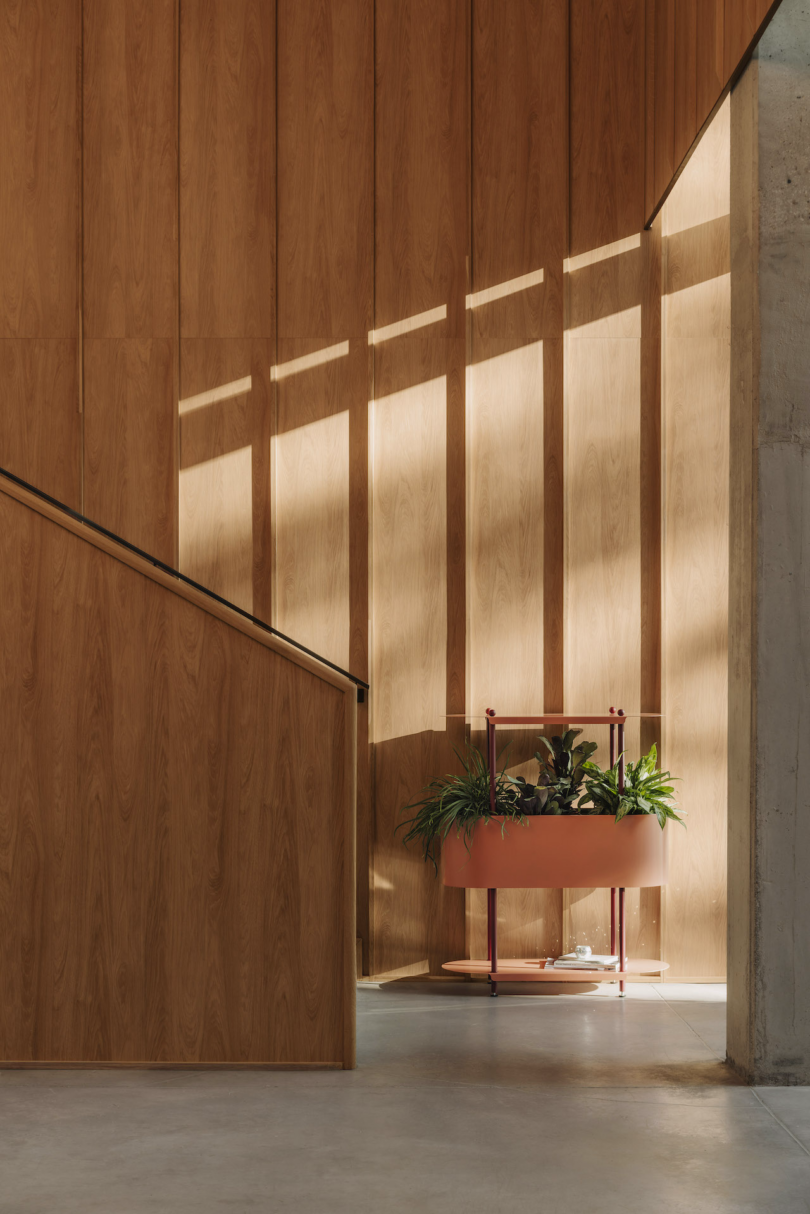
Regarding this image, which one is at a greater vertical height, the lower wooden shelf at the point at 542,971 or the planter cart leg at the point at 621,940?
the planter cart leg at the point at 621,940

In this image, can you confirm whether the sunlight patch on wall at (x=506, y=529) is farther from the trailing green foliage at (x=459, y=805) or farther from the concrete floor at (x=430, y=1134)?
the concrete floor at (x=430, y=1134)

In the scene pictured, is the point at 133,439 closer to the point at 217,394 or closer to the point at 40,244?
the point at 217,394

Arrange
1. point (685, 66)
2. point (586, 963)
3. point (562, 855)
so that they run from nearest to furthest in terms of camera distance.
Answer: point (685, 66) → point (562, 855) → point (586, 963)

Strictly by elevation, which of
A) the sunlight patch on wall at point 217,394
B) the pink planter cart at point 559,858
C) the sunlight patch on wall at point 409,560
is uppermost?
the sunlight patch on wall at point 217,394

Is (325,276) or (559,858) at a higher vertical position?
(325,276)

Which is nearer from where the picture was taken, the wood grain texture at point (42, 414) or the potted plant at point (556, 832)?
the potted plant at point (556, 832)

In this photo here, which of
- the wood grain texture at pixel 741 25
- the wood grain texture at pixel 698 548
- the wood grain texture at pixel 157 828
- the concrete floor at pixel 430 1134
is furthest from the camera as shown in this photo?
the wood grain texture at pixel 698 548

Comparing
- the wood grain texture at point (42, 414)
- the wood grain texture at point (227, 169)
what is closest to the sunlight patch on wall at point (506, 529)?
the wood grain texture at point (227, 169)

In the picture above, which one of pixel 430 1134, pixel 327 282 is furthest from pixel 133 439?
pixel 430 1134

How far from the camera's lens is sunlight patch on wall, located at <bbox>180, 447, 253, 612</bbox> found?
622 cm

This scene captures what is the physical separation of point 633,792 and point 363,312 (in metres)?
2.76

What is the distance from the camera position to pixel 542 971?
5668 mm

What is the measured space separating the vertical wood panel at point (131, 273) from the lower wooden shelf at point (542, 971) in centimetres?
249

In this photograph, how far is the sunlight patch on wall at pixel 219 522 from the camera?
6223 mm
